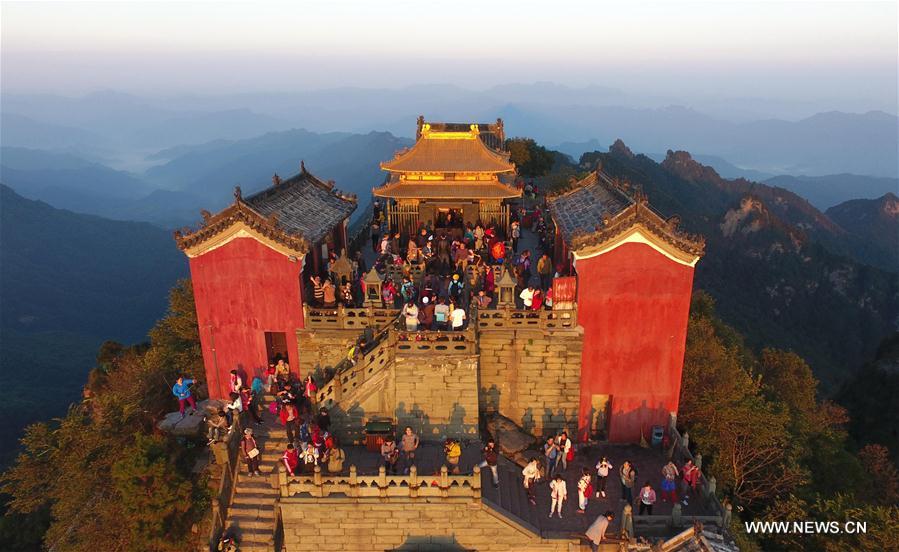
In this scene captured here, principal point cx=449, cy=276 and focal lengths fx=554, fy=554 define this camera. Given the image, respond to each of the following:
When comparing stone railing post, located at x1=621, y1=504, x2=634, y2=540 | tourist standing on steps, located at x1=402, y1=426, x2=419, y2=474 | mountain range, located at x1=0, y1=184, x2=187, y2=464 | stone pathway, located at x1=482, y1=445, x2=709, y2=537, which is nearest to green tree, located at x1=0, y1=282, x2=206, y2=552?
tourist standing on steps, located at x1=402, y1=426, x2=419, y2=474

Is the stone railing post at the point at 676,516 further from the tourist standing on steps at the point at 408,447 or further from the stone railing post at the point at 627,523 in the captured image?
the tourist standing on steps at the point at 408,447

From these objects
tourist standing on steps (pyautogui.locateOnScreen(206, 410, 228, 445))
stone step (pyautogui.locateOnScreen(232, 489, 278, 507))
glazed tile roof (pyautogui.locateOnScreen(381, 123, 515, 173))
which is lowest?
stone step (pyautogui.locateOnScreen(232, 489, 278, 507))

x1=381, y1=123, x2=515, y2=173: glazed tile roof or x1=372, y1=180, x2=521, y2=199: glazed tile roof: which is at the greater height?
x1=381, y1=123, x2=515, y2=173: glazed tile roof

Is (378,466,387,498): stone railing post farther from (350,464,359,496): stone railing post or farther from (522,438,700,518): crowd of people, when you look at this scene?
(522,438,700,518): crowd of people

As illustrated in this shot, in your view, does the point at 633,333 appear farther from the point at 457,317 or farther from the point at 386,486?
the point at 386,486

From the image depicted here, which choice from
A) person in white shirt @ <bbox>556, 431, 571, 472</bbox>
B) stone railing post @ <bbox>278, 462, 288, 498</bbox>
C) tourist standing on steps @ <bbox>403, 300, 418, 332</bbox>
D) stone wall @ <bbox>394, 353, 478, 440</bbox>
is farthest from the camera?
tourist standing on steps @ <bbox>403, 300, 418, 332</bbox>

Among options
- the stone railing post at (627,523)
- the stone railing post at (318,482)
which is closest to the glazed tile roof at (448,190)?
the stone railing post at (318,482)
